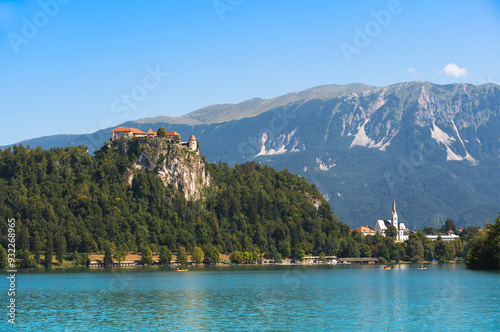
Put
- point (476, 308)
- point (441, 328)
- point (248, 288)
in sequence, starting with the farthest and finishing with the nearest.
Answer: point (248, 288) → point (476, 308) → point (441, 328)

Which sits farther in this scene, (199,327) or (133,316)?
(133,316)

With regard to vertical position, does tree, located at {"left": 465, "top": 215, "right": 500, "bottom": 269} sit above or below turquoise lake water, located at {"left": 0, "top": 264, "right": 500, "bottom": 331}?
above

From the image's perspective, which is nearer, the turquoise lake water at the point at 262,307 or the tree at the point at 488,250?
the turquoise lake water at the point at 262,307

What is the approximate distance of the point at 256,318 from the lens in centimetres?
7606

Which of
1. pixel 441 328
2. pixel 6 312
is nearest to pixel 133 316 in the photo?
pixel 6 312

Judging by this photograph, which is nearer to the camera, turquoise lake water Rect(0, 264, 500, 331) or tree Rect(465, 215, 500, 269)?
turquoise lake water Rect(0, 264, 500, 331)

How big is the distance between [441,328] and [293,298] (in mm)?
33502

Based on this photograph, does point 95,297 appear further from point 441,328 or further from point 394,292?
point 441,328

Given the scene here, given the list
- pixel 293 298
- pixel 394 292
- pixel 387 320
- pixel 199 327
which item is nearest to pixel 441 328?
pixel 387 320

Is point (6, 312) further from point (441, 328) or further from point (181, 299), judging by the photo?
point (441, 328)

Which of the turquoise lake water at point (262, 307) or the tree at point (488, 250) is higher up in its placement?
the tree at point (488, 250)

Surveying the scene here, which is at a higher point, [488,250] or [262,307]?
[488,250]

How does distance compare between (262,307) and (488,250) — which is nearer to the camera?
(262,307)

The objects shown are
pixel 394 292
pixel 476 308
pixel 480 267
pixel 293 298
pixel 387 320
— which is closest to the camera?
pixel 387 320
